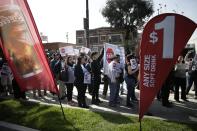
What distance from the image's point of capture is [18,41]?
298 inches

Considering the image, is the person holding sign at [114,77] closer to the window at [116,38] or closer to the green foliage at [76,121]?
the green foliage at [76,121]

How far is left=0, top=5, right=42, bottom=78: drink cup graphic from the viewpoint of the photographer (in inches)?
283

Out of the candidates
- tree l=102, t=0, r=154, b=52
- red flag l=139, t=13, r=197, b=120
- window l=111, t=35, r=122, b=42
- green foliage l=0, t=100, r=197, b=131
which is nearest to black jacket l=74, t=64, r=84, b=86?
green foliage l=0, t=100, r=197, b=131

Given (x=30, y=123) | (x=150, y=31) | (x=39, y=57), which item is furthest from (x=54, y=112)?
(x=150, y=31)

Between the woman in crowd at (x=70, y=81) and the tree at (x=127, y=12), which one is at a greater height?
the tree at (x=127, y=12)

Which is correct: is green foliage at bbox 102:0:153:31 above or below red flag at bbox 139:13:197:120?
above

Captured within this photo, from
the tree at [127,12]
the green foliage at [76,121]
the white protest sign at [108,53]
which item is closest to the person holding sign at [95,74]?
the white protest sign at [108,53]

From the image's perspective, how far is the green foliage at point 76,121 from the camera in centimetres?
683

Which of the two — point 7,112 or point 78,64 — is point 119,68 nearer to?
point 78,64

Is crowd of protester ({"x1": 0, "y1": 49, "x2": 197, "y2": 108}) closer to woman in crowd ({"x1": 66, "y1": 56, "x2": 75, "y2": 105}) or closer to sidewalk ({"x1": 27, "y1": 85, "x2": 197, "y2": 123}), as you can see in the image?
woman in crowd ({"x1": 66, "y1": 56, "x2": 75, "y2": 105})

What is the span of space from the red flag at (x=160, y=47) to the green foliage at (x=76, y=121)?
1378 mm

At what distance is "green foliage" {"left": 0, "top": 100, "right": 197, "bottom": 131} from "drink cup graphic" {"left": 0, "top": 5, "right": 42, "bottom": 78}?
1.20 m

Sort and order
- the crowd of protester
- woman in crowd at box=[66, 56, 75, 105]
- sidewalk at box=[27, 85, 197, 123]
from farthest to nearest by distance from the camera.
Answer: woman in crowd at box=[66, 56, 75, 105], the crowd of protester, sidewalk at box=[27, 85, 197, 123]

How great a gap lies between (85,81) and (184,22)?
5.57 meters
